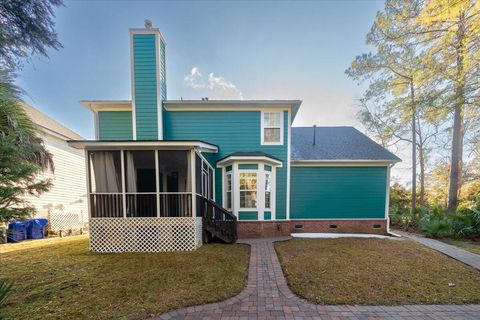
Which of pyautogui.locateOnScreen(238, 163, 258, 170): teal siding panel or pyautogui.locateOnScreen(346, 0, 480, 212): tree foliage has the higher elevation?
pyautogui.locateOnScreen(346, 0, 480, 212): tree foliage

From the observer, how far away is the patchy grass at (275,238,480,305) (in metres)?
3.15

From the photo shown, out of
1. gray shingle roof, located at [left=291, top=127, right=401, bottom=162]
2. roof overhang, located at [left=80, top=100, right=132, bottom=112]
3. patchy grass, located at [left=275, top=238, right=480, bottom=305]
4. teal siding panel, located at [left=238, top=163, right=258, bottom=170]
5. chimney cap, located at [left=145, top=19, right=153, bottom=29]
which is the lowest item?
patchy grass, located at [left=275, top=238, right=480, bottom=305]

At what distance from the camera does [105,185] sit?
5879mm

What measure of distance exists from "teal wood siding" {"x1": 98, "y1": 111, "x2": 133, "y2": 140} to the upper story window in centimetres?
615

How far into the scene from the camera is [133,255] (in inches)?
213

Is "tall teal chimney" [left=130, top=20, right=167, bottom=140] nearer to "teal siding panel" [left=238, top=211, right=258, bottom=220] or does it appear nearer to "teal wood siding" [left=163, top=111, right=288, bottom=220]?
"teal wood siding" [left=163, top=111, right=288, bottom=220]

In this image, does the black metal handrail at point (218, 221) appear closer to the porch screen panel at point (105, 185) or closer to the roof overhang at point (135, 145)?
the roof overhang at point (135, 145)

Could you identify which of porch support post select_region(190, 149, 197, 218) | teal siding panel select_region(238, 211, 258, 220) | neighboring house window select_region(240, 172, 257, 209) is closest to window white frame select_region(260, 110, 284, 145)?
neighboring house window select_region(240, 172, 257, 209)

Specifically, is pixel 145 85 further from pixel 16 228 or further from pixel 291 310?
pixel 291 310

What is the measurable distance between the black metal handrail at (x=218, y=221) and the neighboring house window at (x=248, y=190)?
2.76 feet

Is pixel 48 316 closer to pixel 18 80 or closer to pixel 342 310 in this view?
pixel 18 80

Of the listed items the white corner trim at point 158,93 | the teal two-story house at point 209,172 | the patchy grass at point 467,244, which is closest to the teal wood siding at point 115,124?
the teal two-story house at point 209,172

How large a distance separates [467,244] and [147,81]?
45.5ft

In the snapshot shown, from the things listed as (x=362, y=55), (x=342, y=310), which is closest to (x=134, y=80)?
(x=342, y=310)
